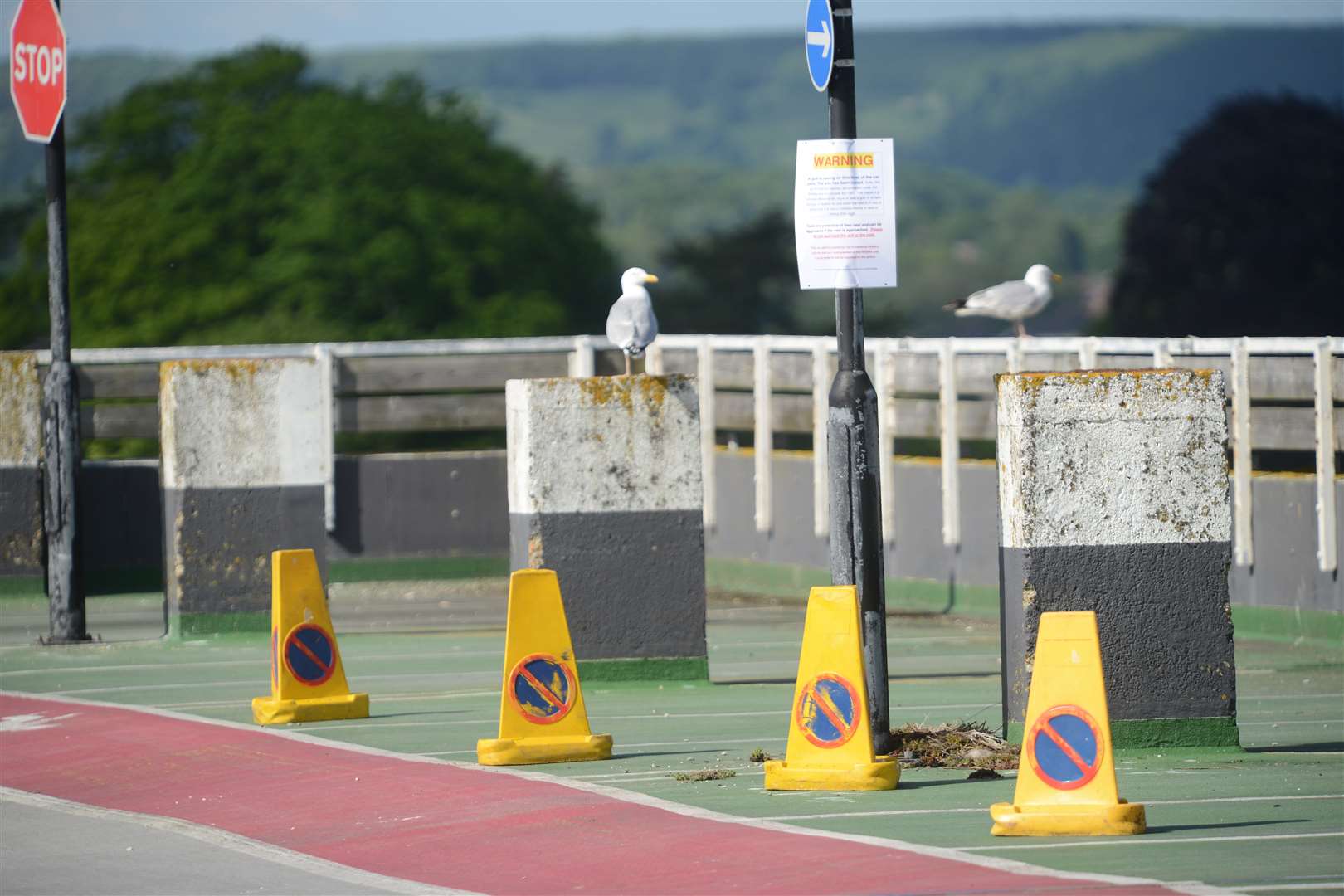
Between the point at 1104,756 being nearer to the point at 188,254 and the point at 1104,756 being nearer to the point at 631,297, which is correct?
the point at 631,297

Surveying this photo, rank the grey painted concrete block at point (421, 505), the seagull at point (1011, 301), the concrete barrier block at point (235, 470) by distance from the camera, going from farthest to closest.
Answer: the grey painted concrete block at point (421, 505)
the seagull at point (1011, 301)
the concrete barrier block at point (235, 470)

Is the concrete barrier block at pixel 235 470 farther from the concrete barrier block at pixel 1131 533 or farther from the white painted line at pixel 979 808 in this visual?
the white painted line at pixel 979 808

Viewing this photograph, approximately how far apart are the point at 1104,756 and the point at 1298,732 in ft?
12.0

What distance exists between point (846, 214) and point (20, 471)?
34.2 ft

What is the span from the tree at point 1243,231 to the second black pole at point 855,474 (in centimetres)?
6057

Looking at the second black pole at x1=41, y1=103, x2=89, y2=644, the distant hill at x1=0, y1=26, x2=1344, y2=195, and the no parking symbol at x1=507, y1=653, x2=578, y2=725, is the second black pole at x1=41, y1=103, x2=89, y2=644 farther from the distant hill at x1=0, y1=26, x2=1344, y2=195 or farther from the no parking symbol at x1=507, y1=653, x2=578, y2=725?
the distant hill at x1=0, y1=26, x2=1344, y2=195

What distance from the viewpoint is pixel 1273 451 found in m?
19.6

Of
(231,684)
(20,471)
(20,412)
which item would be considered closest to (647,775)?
(231,684)

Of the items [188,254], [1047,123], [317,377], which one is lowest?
[317,377]

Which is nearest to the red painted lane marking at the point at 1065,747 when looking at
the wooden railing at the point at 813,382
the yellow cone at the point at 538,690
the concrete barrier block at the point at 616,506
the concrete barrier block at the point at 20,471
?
the yellow cone at the point at 538,690

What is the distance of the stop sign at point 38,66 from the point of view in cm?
1803

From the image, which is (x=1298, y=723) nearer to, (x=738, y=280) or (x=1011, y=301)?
(x=1011, y=301)

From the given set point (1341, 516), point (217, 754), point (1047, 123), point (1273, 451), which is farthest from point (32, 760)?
point (1047, 123)

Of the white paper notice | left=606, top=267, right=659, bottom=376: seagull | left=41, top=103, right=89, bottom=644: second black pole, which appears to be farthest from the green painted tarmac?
the white paper notice
